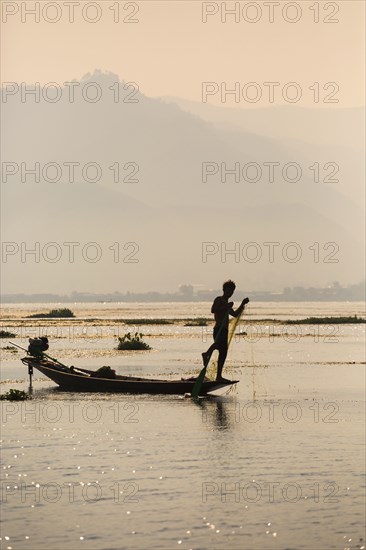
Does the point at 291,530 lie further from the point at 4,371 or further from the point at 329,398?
the point at 4,371

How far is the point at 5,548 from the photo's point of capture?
615 inches

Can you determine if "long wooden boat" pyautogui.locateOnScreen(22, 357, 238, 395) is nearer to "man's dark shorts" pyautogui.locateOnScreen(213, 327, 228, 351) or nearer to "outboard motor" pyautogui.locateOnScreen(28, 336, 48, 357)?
"man's dark shorts" pyautogui.locateOnScreen(213, 327, 228, 351)

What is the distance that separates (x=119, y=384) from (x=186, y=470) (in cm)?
1503

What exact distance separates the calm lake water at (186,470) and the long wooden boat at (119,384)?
620mm

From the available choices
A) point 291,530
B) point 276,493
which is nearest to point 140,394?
point 276,493

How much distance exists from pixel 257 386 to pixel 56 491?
20765 millimetres

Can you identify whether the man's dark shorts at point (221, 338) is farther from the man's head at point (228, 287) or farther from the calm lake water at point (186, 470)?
the calm lake water at point (186, 470)

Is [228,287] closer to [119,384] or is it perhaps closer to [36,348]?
[119,384]

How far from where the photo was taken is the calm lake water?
1656 centimetres

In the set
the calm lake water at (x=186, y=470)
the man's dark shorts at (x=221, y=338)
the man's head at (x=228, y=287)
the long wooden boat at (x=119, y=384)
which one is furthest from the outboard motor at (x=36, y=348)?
the man's head at (x=228, y=287)

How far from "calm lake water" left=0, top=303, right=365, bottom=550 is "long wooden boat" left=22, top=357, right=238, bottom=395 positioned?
0.62m

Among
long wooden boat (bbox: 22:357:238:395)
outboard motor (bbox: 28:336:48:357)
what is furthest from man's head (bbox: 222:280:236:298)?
outboard motor (bbox: 28:336:48:357)

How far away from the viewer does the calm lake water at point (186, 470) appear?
16.6 metres

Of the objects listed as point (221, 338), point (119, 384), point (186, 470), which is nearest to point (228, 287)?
point (221, 338)
